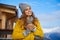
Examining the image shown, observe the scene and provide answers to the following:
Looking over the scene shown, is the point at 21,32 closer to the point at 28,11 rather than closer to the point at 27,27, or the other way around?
the point at 27,27

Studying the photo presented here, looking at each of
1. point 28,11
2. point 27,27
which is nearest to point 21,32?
point 27,27

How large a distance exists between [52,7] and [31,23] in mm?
340

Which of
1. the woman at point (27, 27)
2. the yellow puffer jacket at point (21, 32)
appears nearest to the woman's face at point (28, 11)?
the woman at point (27, 27)

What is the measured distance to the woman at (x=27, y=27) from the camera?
1.93 metres

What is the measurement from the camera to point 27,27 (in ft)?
6.41

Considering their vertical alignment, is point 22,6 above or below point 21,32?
above

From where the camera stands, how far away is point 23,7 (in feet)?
6.38

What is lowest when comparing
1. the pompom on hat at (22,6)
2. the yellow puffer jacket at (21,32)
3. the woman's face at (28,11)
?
the yellow puffer jacket at (21,32)

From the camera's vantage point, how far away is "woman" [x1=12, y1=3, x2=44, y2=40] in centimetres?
193

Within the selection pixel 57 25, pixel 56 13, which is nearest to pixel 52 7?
pixel 56 13

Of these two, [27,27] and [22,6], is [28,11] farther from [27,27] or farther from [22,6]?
[27,27]

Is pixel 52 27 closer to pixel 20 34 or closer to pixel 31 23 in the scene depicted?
pixel 31 23

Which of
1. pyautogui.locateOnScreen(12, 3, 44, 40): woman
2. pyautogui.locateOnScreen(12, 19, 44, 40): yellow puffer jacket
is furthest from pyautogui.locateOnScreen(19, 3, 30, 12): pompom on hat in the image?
pyautogui.locateOnScreen(12, 19, 44, 40): yellow puffer jacket

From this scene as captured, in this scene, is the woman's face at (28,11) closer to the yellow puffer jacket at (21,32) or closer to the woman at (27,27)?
the woman at (27,27)
